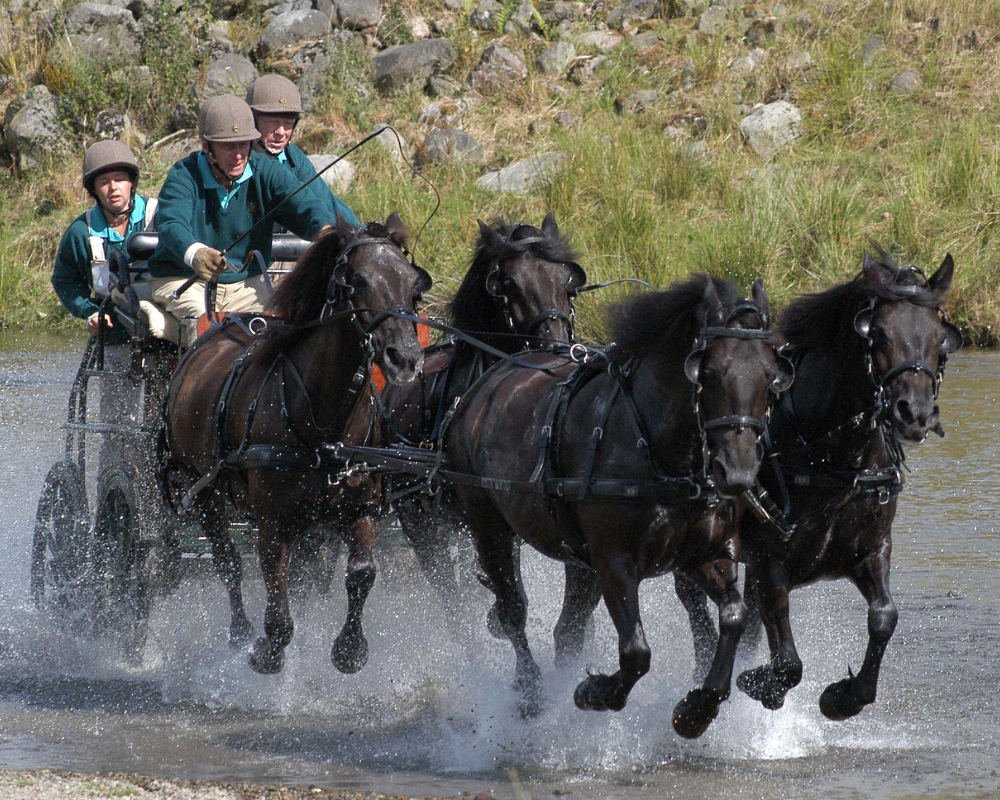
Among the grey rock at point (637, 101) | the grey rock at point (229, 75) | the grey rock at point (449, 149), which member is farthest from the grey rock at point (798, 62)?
the grey rock at point (229, 75)

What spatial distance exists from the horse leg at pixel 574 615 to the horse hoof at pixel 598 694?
766 millimetres

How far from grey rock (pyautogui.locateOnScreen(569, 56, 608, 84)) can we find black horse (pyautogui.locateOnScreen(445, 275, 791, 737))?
13.8 meters

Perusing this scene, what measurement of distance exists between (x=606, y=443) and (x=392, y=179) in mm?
12016

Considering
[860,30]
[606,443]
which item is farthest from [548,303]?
[860,30]

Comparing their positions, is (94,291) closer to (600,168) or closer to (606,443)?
(606,443)

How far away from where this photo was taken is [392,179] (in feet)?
52.2

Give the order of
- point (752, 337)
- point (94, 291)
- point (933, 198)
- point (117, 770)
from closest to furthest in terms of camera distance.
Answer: point (752, 337) → point (117, 770) → point (94, 291) → point (933, 198)

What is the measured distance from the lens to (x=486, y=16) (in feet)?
65.5

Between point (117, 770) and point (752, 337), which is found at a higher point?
point (752, 337)

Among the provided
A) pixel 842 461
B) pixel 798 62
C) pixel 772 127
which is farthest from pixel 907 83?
pixel 842 461

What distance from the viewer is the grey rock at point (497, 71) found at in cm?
1833

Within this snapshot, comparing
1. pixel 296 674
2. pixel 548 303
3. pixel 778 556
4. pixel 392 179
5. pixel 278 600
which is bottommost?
pixel 392 179

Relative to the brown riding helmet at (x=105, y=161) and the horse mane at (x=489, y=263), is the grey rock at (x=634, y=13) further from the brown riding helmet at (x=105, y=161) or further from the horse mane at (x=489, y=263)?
the horse mane at (x=489, y=263)

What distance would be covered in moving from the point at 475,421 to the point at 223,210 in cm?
178
